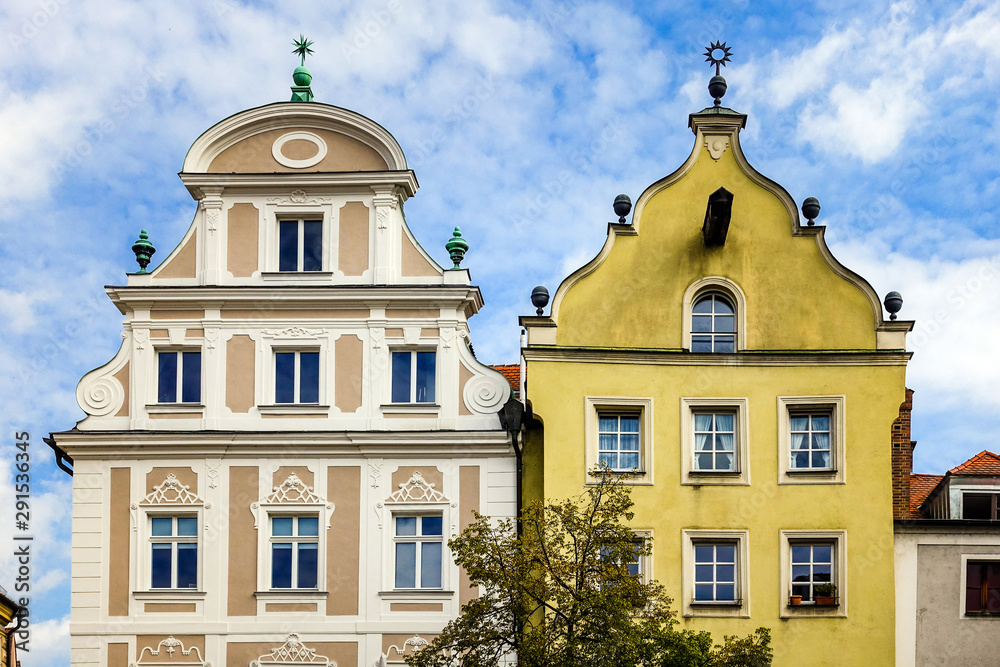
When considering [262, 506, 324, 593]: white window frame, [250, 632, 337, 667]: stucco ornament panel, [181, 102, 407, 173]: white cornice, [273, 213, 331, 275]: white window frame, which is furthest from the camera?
[181, 102, 407, 173]: white cornice

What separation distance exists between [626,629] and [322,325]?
10689 millimetres

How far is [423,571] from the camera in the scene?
1272 inches

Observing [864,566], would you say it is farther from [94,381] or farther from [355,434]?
[94,381]

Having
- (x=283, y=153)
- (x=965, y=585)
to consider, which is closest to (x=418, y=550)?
(x=283, y=153)

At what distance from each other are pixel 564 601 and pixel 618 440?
674cm

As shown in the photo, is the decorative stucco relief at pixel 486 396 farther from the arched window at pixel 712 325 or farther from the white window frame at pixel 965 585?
the white window frame at pixel 965 585

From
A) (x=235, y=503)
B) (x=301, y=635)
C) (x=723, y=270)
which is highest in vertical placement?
(x=723, y=270)

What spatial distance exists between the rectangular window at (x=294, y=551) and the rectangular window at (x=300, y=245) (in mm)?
5546

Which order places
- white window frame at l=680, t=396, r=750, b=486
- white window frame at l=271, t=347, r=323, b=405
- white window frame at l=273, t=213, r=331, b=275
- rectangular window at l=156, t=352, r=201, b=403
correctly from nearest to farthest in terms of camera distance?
1. white window frame at l=680, t=396, r=750, b=486
2. white window frame at l=271, t=347, r=323, b=405
3. rectangular window at l=156, t=352, r=201, b=403
4. white window frame at l=273, t=213, r=331, b=275

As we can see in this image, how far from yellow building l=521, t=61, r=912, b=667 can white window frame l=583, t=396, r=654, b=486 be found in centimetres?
4

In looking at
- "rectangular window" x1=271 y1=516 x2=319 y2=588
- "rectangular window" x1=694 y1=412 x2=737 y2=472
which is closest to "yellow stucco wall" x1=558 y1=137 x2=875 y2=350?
"rectangular window" x1=694 y1=412 x2=737 y2=472

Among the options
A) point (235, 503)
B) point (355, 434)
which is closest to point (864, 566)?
point (355, 434)

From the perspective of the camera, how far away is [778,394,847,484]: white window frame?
32531 mm

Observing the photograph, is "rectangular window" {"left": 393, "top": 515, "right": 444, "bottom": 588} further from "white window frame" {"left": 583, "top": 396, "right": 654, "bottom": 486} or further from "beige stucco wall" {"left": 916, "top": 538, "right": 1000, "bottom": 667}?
"beige stucco wall" {"left": 916, "top": 538, "right": 1000, "bottom": 667}
